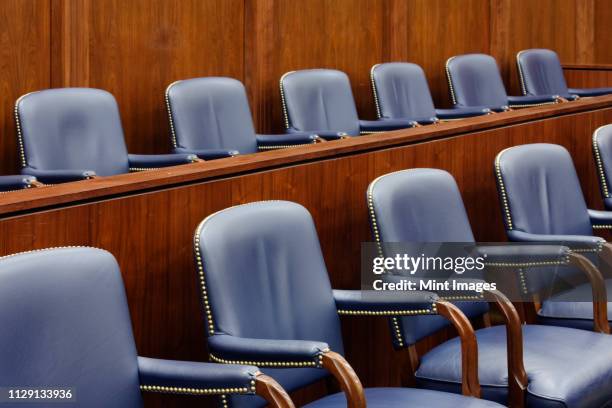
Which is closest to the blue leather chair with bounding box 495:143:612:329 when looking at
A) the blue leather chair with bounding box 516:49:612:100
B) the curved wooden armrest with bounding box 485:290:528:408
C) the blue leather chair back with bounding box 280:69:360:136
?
the curved wooden armrest with bounding box 485:290:528:408

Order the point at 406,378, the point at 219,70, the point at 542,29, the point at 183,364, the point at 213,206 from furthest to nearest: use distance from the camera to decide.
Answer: the point at 542,29, the point at 219,70, the point at 406,378, the point at 213,206, the point at 183,364

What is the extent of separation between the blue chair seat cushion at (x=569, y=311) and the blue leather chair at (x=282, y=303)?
0.52 metres

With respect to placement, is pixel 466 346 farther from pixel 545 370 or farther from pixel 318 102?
pixel 318 102

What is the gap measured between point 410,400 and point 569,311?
0.68 meters

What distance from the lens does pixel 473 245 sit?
77.5 inches

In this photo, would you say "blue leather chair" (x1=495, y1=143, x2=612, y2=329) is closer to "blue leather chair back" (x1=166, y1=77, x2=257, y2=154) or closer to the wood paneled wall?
"blue leather chair back" (x1=166, y1=77, x2=257, y2=154)

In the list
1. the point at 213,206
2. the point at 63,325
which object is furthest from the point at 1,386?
the point at 213,206

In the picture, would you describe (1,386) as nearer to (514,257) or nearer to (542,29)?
(514,257)

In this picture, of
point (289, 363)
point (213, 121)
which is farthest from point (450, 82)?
point (289, 363)

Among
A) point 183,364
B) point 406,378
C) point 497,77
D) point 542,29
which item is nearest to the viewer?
point 183,364

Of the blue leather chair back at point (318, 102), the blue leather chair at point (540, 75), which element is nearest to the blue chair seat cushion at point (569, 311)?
the blue leather chair back at point (318, 102)

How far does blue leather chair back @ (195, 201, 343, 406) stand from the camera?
4.85ft

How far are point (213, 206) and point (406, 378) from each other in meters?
0.47

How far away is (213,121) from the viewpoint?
9.93 feet
